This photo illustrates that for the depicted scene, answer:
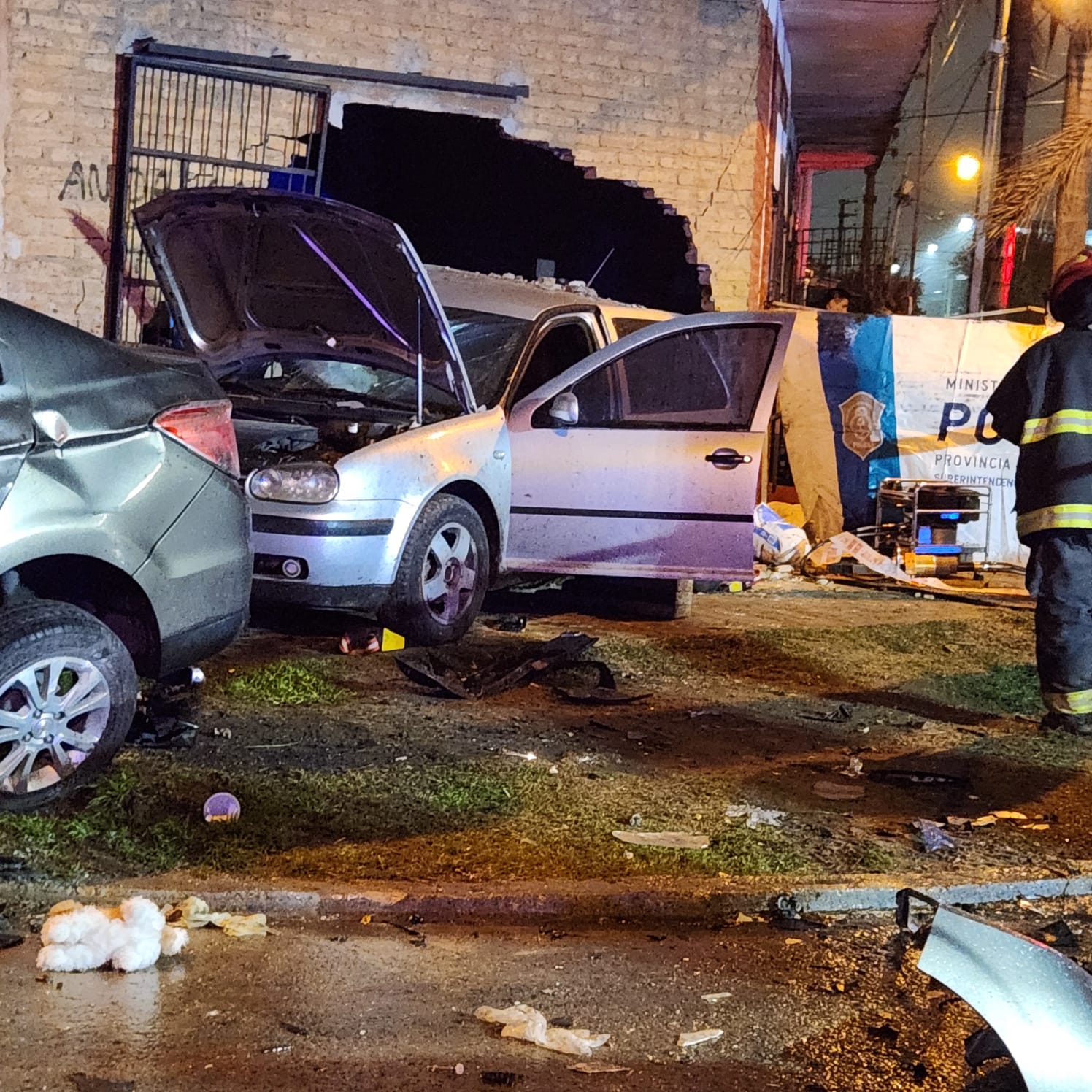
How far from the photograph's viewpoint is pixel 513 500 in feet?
24.5

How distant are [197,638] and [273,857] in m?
0.96

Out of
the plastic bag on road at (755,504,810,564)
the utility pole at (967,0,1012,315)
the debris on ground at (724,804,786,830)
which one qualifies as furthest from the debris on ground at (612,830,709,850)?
the utility pole at (967,0,1012,315)

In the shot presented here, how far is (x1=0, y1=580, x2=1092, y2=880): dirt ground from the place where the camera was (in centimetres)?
420

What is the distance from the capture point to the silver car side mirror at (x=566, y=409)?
7133 millimetres

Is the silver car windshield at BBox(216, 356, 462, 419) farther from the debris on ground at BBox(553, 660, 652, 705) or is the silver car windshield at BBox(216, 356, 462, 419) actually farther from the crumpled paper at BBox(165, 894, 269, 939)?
the crumpled paper at BBox(165, 894, 269, 939)

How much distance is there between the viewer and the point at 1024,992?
2.41 metres

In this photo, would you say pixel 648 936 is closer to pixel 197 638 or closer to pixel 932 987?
pixel 932 987

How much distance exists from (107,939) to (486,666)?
3297 millimetres

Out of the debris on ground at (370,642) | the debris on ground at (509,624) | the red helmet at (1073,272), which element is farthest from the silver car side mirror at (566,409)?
the red helmet at (1073,272)

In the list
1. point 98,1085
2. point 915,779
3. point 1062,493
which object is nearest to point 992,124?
point 1062,493

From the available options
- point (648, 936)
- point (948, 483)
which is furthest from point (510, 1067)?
point (948, 483)

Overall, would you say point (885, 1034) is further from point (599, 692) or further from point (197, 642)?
point (599, 692)

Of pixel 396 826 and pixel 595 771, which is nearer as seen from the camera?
pixel 396 826

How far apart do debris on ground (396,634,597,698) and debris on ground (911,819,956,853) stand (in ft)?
7.02
